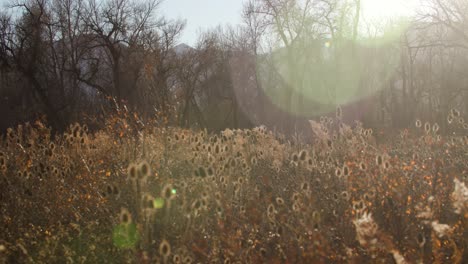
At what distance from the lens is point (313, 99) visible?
36875 mm

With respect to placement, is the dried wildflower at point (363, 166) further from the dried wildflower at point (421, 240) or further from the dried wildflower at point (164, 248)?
the dried wildflower at point (164, 248)

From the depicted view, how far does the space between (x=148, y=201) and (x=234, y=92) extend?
1336 inches

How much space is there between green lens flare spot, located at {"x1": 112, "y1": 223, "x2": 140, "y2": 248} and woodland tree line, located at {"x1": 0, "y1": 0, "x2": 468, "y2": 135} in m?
18.2

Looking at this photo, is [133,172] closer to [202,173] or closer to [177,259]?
[177,259]

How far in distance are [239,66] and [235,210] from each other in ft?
108

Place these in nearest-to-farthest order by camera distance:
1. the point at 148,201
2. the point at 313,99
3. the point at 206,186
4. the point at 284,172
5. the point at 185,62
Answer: the point at 148,201 < the point at 206,186 < the point at 284,172 < the point at 185,62 < the point at 313,99

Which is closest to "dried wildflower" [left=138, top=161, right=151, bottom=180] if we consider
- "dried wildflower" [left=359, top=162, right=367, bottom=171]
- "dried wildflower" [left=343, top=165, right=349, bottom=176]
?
"dried wildflower" [left=359, top=162, right=367, bottom=171]

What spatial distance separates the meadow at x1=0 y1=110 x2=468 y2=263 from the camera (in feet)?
11.2

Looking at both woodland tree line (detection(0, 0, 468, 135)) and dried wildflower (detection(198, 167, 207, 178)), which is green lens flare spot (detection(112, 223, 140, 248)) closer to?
dried wildflower (detection(198, 167, 207, 178))

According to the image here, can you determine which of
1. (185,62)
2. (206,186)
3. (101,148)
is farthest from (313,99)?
(206,186)

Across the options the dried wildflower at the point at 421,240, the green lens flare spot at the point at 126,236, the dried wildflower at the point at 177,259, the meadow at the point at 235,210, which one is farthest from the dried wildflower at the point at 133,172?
the dried wildflower at the point at 421,240

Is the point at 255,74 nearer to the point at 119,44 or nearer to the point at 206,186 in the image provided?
the point at 119,44

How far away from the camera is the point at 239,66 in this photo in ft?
122

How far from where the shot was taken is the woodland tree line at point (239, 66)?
26.9m
